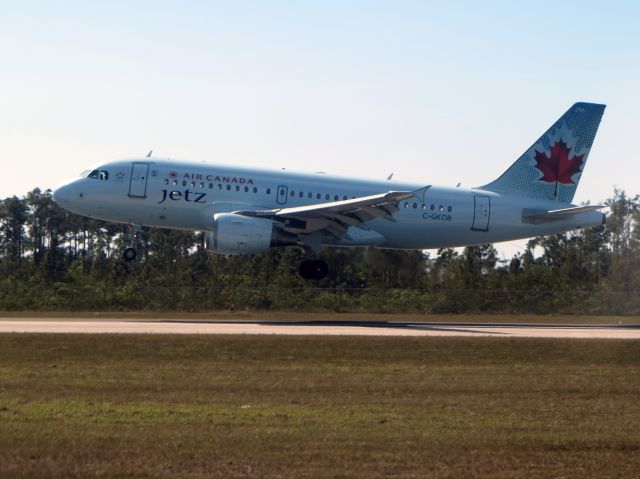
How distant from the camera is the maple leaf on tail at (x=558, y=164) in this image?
45.2 meters

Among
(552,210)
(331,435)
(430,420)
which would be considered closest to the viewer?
(331,435)

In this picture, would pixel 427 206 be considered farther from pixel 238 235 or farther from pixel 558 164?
pixel 238 235

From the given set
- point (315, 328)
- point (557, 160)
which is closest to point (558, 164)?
point (557, 160)

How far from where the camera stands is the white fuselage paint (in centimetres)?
3959

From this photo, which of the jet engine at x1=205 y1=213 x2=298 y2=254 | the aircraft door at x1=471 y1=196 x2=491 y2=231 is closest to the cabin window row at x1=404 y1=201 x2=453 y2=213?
the aircraft door at x1=471 y1=196 x2=491 y2=231

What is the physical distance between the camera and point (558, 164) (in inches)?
1779

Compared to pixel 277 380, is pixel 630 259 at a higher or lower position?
A: higher

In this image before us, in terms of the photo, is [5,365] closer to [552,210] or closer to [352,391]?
[352,391]

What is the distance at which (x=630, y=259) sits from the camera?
2308 inches

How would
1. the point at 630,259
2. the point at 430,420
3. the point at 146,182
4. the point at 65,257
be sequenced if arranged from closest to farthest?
the point at 430,420 → the point at 146,182 → the point at 630,259 → the point at 65,257

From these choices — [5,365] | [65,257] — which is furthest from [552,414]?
[65,257]

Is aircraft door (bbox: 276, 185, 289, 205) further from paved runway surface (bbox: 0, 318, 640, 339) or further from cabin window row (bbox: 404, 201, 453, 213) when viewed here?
paved runway surface (bbox: 0, 318, 640, 339)

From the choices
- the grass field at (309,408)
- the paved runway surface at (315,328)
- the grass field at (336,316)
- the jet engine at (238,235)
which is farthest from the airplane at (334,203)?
the grass field at (309,408)

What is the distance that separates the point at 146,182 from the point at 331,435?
84.1ft
